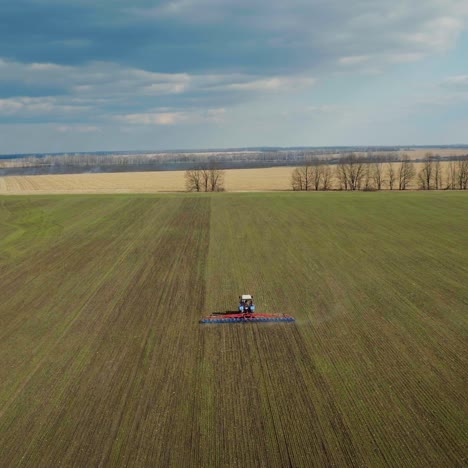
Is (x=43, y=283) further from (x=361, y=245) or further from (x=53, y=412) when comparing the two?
(x=361, y=245)

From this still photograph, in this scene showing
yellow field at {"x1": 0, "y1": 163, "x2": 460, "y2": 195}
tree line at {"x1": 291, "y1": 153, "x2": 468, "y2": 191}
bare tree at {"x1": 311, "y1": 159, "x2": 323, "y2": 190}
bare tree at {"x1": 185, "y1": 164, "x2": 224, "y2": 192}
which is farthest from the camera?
yellow field at {"x1": 0, "y1": 163, "x2": 460, "y2": 195}

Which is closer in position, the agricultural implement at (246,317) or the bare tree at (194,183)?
the agricultural implement at (246,317)

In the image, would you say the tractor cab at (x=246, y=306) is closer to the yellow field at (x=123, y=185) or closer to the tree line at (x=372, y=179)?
the tree line at (x=372, y=179)

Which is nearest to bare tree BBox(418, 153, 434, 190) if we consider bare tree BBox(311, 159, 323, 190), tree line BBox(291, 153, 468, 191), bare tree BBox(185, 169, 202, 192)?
tree line BBox(291, 153, 468, 191)

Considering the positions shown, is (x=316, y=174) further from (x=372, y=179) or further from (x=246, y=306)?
(x=246, y=306)

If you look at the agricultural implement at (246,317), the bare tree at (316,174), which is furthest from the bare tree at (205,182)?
the agricultural implement at (246,317)

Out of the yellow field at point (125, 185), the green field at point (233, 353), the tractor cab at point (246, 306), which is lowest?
the green field at point (233, 353)

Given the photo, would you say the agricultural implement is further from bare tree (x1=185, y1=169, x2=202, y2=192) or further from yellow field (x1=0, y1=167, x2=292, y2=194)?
yellow field (x1=0, y1=167, x2=292, y2=194)

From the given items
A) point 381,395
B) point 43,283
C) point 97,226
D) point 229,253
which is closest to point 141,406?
point 381,395
